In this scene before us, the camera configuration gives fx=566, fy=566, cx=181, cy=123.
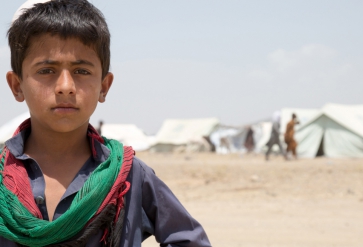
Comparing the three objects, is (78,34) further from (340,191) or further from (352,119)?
(352,119)

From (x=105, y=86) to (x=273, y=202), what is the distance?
6.16 meters

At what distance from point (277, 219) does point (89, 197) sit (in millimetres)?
4798

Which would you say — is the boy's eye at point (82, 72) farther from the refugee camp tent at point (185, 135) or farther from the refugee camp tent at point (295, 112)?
the refugee camp tent at point (185, 135)

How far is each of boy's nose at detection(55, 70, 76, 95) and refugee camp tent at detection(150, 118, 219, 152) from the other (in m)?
23.4

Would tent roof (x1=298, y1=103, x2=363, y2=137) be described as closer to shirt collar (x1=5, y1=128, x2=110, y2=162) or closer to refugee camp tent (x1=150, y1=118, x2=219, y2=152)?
refugee camp tent (x1=150, y1=118, x2=219, y2=152)

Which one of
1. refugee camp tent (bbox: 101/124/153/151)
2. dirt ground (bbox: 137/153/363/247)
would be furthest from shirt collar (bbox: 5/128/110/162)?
refugee camp tent (bbox: 101/124/153/151)

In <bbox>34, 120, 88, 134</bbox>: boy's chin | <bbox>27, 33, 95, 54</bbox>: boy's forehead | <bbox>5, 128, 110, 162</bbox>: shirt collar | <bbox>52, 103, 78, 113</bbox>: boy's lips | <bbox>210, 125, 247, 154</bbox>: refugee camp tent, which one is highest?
<bbox>27, 33, 95, 54</bbox>: boy's forehead

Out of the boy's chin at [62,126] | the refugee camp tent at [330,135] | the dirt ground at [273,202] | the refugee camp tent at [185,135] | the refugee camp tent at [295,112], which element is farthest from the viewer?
the refugee camp tent at [185,135]

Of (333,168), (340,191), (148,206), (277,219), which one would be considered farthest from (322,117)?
(148,206)

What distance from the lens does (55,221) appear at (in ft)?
5.05

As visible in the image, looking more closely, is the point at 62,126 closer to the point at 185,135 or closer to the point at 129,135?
the point at 185,135

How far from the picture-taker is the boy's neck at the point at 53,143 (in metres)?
1.73

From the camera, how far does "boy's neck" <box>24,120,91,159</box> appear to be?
→ 1.73m

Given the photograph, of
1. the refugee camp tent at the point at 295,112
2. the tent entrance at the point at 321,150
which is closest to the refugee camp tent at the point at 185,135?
the refugee camp tent at the point at 295,112
